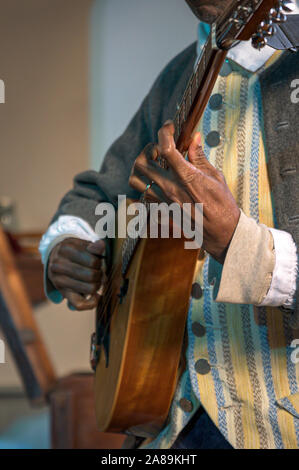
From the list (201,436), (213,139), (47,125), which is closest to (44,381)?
(201,436)

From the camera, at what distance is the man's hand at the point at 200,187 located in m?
0.60

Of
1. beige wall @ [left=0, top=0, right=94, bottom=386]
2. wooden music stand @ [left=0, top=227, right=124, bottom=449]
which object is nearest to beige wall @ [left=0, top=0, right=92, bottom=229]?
beige wall @ [left=0, top=0, right=94, bottom=386]

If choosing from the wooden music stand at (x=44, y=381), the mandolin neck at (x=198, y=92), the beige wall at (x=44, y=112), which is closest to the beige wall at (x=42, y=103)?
the beige wall at (x=44, y=112)

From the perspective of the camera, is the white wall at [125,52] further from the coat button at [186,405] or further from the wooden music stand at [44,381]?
the coat button at [186,405]

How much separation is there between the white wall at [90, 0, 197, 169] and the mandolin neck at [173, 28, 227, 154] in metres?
1.20

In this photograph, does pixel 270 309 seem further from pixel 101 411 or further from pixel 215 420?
pixel 101 411

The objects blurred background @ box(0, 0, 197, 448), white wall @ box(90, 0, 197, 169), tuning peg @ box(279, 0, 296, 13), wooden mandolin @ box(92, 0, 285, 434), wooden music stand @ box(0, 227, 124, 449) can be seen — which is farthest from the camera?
blurred background @ box(0, 0, 197, 448)

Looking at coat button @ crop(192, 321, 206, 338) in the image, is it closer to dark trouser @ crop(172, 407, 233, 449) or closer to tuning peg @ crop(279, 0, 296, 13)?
dark trouser @ crop(172, 407, 233, 449)

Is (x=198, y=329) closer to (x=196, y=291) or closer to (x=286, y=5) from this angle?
(x=196, y=291)

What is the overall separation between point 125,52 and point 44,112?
680 millimetres

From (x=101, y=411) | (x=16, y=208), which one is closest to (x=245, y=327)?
(x=101, y=411)

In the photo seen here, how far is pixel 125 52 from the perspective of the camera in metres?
2.72

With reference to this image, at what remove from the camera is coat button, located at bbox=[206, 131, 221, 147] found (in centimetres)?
77

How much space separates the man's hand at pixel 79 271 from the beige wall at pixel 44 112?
222 cm
